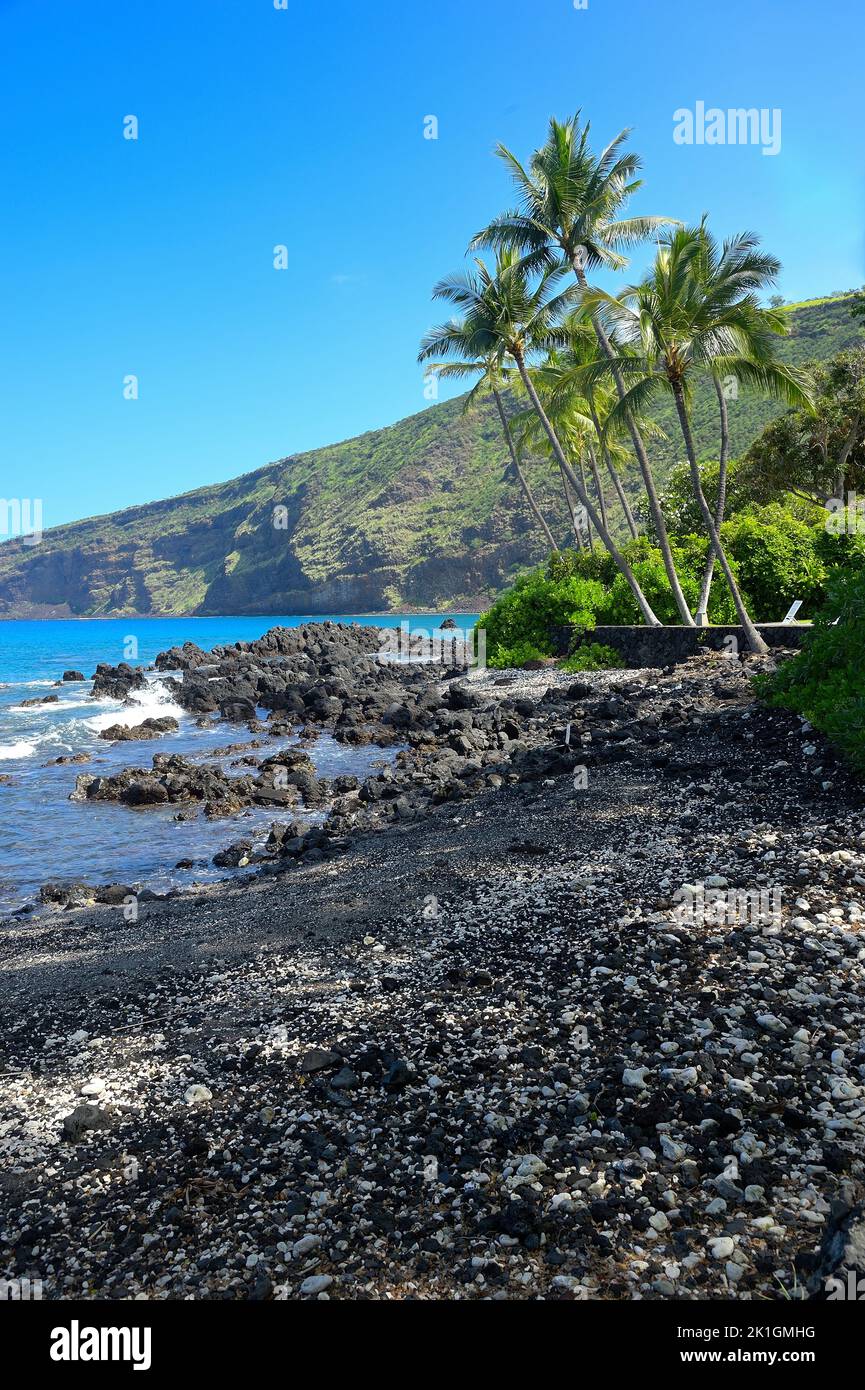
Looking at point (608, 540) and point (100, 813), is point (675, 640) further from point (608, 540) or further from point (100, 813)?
point (100, 813)

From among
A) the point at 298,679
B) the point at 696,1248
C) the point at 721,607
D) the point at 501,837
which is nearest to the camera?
the point at 696,1248

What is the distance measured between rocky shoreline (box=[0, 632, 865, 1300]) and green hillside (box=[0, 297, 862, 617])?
7876 centimetres

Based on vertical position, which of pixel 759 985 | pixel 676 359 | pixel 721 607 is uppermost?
pixel 676 359

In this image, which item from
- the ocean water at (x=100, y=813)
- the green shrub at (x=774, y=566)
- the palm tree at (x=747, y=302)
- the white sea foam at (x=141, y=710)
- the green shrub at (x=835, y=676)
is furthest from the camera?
the white sea foam at (x=141, y=710)

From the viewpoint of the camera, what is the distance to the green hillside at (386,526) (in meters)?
104

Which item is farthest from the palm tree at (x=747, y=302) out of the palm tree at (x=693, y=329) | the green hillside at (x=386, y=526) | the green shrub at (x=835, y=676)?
the green hillside at (x=386, y=526)

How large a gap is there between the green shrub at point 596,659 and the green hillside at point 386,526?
61.7 m

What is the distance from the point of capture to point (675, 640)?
834 inches

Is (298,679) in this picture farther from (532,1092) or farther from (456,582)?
(456,582)

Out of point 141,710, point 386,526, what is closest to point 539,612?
point 141,710

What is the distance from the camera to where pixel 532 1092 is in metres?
3.69

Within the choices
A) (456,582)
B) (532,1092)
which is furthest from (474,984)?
(456,582)

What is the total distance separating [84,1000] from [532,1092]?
3.49 metres

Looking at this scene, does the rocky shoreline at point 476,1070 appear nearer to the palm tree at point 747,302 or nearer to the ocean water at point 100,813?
the ocean water at point 100,813
